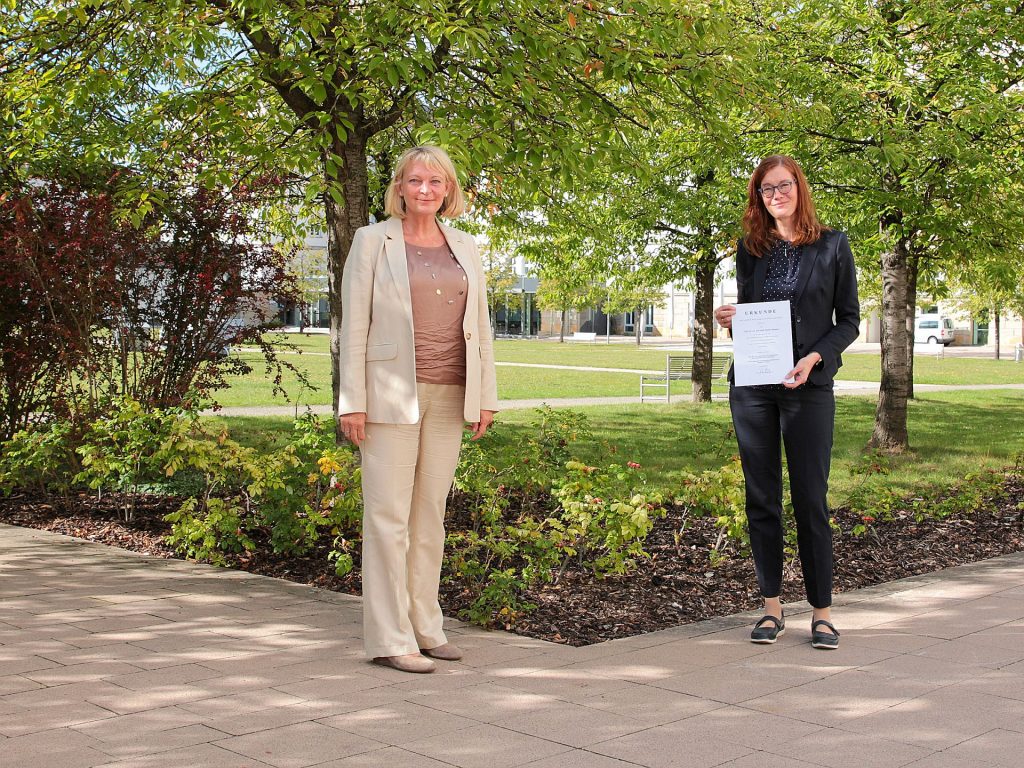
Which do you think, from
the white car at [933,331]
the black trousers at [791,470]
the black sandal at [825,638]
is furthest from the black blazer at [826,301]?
the white car at [933,331]

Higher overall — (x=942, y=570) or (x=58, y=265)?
(x=58, y=265)

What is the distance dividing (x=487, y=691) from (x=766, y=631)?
156 cm

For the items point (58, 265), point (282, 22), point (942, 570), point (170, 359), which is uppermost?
point (282, 22)

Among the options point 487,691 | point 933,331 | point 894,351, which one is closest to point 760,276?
point 487,691

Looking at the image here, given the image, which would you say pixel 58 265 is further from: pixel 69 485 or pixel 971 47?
pixel 971 47

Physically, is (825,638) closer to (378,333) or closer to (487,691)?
(487,691)

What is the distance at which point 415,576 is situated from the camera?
5.11 m

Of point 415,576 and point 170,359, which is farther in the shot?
point 170,359

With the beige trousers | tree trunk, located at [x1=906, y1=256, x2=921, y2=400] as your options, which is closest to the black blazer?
the beige trousers

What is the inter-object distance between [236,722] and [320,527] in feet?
11.3

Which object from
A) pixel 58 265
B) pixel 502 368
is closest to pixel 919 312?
pixel 502 368

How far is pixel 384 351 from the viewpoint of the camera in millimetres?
4895

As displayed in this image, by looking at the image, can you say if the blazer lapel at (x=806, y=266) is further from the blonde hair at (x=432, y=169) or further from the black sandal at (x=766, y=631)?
the blonde hair at (x=432, y=169)

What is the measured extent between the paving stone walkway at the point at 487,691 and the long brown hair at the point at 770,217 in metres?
1.96
